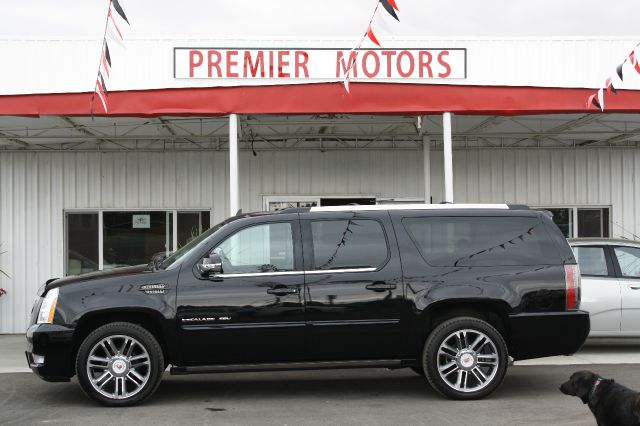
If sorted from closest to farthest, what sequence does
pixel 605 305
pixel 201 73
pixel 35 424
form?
pixel 35 424 → pixel 605 305 → pixel 201 73

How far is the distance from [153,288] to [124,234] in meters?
7.66

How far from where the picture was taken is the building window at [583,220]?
15.2 m

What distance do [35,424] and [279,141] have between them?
867 cm

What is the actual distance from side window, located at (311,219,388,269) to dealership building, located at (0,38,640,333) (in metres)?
3.44

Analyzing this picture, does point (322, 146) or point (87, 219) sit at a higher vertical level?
point (322, 146)

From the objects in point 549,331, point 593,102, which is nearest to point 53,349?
point 549,331

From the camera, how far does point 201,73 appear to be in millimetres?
11180

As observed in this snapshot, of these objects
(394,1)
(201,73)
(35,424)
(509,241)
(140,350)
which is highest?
(394,1)

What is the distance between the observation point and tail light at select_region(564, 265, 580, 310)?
25.1 feet

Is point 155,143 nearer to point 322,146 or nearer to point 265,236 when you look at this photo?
point 322,146

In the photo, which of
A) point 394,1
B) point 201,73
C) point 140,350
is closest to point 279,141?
point 201,73

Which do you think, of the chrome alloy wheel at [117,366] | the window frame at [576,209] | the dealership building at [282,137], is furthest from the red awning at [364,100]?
the window frame at [576,209]

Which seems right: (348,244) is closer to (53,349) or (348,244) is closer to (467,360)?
(467,360)

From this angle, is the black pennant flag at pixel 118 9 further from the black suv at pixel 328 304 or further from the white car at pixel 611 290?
the white car at pixel 611 290
